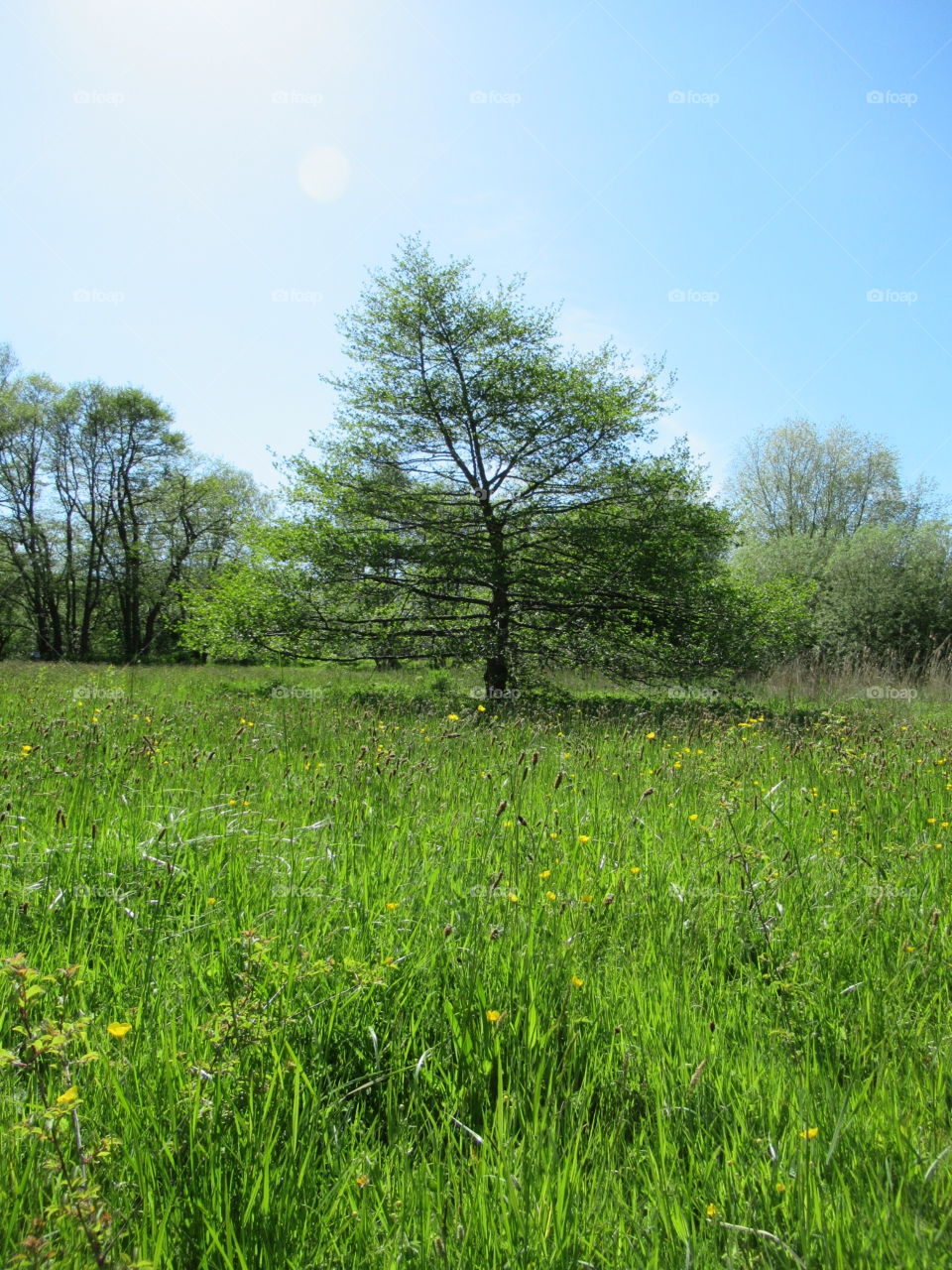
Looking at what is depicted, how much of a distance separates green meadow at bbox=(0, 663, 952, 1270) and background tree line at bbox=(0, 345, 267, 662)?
35217mm

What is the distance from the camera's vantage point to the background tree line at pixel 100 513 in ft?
120

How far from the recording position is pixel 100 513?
3919cm

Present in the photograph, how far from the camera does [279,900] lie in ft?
8.54

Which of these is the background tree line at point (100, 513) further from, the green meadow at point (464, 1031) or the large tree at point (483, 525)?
the green meadow at point (464, 1031)

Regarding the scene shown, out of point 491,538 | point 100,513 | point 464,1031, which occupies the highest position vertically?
point 100,513

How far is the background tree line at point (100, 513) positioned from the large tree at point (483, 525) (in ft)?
84.5

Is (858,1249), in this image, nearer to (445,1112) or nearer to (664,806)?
(445,1112)

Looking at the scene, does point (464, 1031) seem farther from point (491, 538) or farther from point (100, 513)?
point (100, 513)

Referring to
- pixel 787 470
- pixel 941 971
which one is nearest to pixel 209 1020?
pixel 941 971

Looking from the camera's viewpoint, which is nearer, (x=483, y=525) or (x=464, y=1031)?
(x=464, y=1031)

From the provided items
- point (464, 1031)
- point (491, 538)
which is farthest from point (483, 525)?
point (464, 1031)

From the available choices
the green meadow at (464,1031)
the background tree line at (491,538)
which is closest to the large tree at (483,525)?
the background tree line at (491,538)

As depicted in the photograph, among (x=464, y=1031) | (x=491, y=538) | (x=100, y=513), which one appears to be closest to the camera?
(x=464, y=1031)

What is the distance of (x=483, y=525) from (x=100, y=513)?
3415cm
